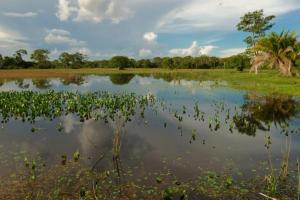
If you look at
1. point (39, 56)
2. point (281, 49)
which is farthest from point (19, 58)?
point (281, 49)

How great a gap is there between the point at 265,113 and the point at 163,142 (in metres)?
11.4

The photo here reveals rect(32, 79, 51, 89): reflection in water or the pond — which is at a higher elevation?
the pond

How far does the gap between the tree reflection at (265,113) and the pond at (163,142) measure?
0.06 meters

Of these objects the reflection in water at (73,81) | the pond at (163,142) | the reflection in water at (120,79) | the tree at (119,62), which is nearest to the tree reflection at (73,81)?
the reflection in water at (73,81)

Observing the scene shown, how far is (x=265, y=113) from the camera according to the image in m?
24.5

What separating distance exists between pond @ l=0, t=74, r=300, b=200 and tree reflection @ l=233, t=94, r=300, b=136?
64mm

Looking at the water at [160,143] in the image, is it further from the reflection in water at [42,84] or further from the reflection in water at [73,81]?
the reflection in water at [73,81]

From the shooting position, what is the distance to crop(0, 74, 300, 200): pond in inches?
497

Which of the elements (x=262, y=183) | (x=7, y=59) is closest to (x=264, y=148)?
(x=262, y=183)

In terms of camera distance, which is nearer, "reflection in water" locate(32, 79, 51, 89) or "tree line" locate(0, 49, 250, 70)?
"reflection in water" locate(32, 79, 51, 89)

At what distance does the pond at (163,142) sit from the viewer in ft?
41.4

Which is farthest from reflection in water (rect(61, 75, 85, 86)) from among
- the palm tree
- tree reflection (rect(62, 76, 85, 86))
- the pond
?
the pond

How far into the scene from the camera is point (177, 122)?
70.7ft

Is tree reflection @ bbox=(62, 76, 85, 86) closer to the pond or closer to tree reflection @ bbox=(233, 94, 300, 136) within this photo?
tree reflection @ bbox=(233, 94, 300, 136)
